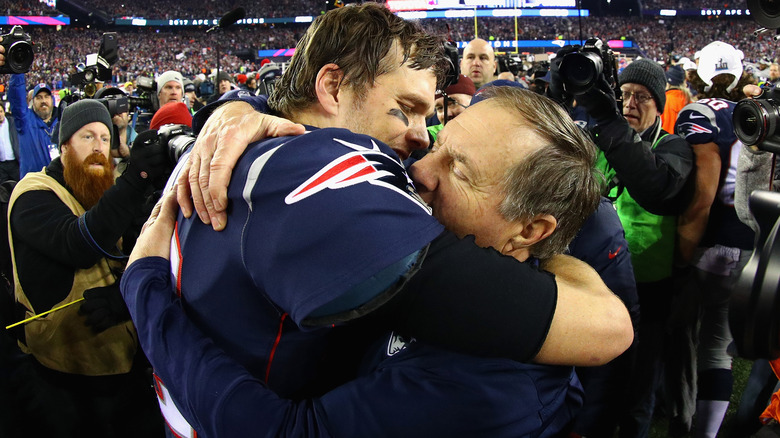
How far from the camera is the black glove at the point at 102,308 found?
2295mm

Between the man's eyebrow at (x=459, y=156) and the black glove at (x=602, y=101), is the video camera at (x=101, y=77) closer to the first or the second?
the black glove at (x=602, y=101)

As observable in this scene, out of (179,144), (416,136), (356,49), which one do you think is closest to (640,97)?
(416,136)

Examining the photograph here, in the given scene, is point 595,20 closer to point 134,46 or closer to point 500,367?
point 134,46

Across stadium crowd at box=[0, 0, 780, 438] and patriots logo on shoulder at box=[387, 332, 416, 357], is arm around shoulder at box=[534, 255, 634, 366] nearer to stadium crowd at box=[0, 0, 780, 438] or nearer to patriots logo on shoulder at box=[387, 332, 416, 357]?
stadium crowd at box=[0, 0, 780, 438]

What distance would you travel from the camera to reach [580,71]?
2.54 metres

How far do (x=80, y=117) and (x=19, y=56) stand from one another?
1.42 metres

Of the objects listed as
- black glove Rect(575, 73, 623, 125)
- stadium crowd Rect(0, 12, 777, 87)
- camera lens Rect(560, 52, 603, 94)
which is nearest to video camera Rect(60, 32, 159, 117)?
camera lens Rect(560, 52, 603, 94)

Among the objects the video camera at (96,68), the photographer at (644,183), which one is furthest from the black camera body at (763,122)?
the video camera at (96,68)

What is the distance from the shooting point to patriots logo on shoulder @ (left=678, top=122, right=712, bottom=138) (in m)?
2.81

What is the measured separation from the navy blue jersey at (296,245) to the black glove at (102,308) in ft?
4.65

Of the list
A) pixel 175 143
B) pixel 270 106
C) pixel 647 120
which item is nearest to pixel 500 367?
pixel 270 106

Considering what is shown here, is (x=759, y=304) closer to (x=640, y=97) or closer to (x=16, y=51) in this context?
(x=640, y=97)

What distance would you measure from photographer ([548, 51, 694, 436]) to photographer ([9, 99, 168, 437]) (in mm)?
1874

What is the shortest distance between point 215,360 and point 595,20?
4576 cm
